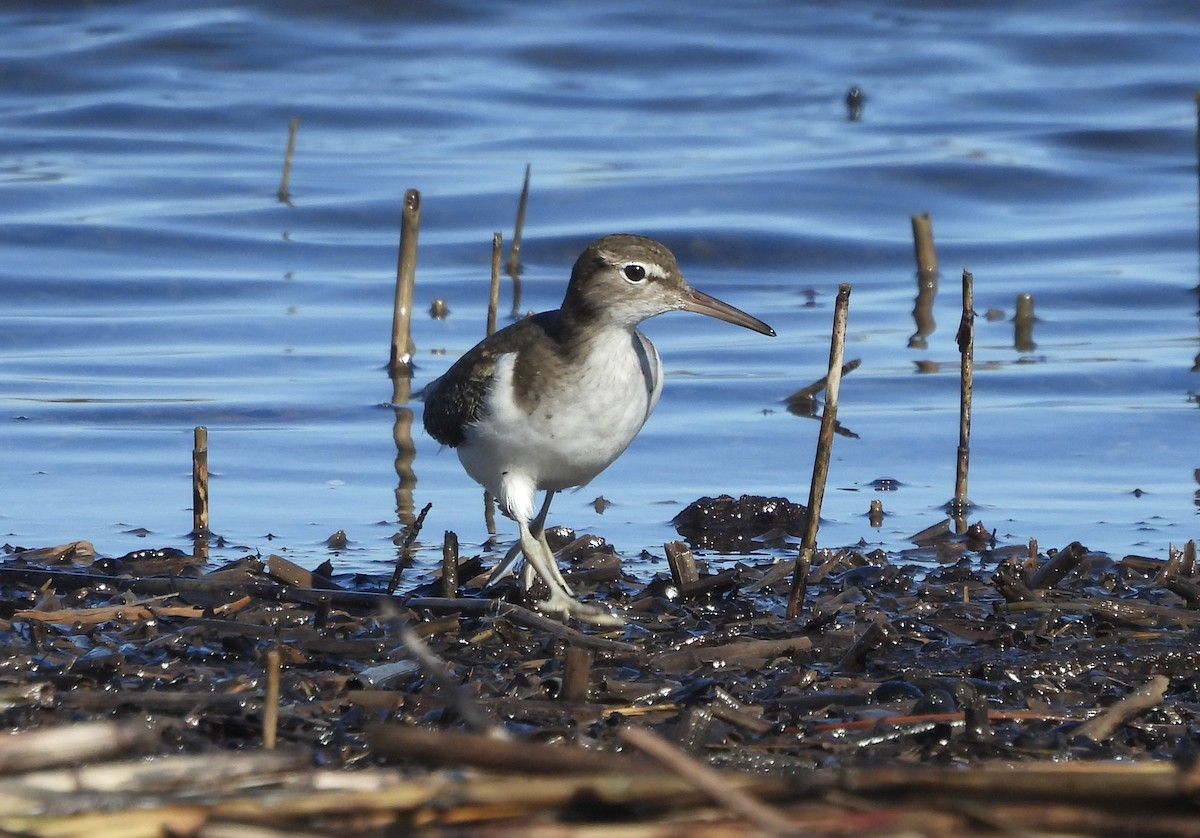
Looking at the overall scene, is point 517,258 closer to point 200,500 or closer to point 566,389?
point 200,500

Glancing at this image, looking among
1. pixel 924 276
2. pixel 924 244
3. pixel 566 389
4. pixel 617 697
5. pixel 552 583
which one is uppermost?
pixel 924 244

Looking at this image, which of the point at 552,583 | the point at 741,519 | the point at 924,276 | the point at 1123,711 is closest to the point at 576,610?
the point at 552,583

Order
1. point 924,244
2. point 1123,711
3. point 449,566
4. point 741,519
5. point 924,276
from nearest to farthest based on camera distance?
point 1123,711 < point 449,566 < point 741,519 < point 924,244 < point 924,276

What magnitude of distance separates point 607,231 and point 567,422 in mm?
10292

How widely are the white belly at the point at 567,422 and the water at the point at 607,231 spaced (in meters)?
1.02

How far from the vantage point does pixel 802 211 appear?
18203 millimetres

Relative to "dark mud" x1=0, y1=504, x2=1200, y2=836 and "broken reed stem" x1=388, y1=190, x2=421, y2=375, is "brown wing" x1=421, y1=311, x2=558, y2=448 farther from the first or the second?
"broken reed stem" x1=388, y1=190, x2=421, y2=375

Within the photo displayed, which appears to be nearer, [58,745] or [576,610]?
[58,745]

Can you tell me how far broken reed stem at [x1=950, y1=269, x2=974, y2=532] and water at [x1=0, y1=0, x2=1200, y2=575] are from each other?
22 centimetres

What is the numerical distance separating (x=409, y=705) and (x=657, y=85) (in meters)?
19.8

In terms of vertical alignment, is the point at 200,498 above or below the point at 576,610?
above

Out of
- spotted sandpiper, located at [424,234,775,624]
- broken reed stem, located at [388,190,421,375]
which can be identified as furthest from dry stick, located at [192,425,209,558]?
broken reed stem, located at [388,190,421,375]

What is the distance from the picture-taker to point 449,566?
693 cm

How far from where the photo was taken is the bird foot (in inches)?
262
